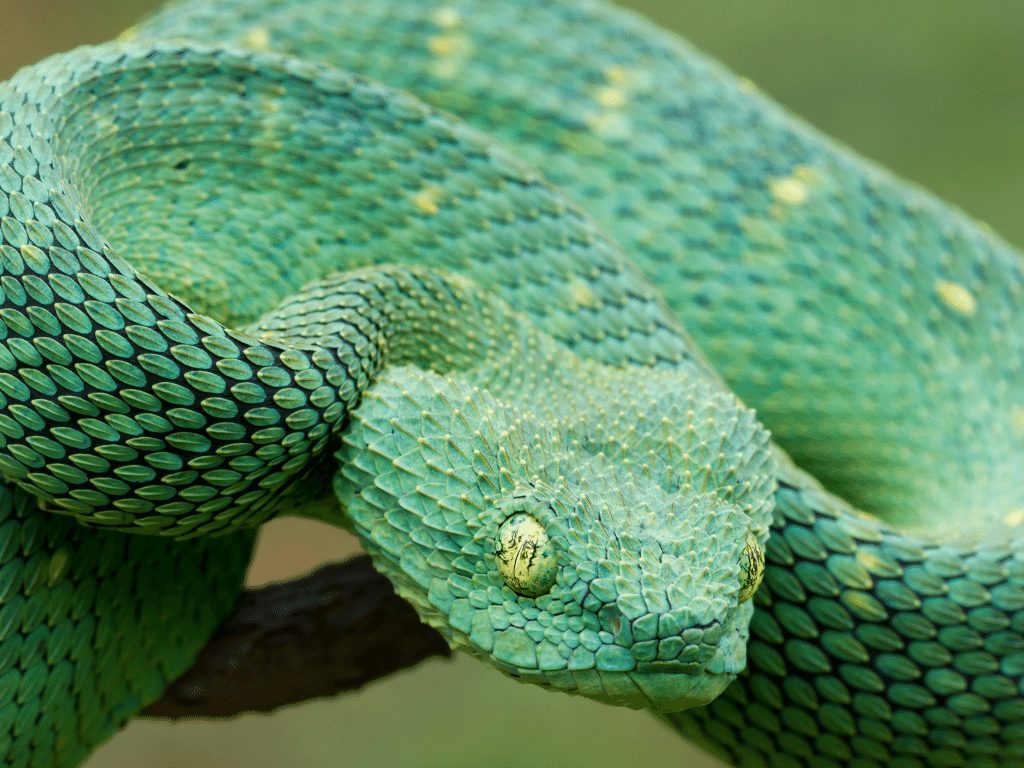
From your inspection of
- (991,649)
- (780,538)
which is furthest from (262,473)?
(991,649)

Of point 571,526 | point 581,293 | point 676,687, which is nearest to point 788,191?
point 581,293

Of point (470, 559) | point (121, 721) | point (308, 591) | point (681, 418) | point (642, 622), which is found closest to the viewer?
point (642, 622)

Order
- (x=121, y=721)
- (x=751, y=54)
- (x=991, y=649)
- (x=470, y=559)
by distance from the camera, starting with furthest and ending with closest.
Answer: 1. (x=751, y=54)
2. (x=121, y=721)
3. (x=991, y=649)
4. (x=470, y=559)

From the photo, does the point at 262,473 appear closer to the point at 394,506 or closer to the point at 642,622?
the point at 394,506

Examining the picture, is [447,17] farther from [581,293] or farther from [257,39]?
[581,293]

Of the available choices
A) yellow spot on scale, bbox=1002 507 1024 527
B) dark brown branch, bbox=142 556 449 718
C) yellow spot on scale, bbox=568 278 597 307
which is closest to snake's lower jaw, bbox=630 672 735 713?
yellow spot on scale, bbox=568 278 597 307

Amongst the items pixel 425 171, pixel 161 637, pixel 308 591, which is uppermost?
pixel 425 171
